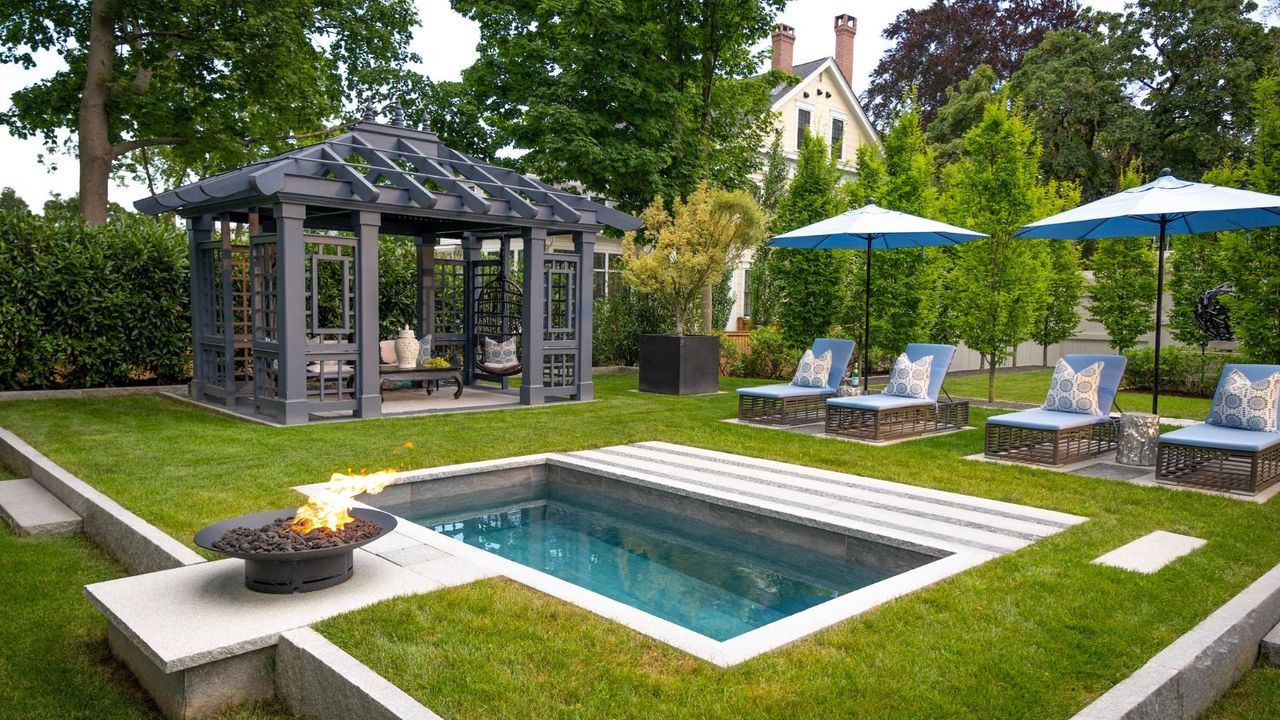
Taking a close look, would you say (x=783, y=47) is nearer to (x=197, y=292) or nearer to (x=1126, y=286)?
(x=1126, y=286)

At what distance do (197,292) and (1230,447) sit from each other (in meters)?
12.5

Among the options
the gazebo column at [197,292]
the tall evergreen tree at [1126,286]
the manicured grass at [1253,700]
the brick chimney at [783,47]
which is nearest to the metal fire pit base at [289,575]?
the manicured grass at [1253,700]

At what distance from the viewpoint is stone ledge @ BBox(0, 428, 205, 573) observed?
15.2ft

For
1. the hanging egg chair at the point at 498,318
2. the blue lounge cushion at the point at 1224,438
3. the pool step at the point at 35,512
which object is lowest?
the pool step at the point at 35,512

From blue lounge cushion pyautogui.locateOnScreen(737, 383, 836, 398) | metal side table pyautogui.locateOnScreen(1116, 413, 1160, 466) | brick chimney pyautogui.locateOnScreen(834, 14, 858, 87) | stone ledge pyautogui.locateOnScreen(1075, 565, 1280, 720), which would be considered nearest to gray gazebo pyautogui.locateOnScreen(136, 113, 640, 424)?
blue lounge cushion pyautogui.locateOnScreen(737, 383, 836, 398)

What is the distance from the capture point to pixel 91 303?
11859 mm

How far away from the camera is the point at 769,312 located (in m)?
19.9

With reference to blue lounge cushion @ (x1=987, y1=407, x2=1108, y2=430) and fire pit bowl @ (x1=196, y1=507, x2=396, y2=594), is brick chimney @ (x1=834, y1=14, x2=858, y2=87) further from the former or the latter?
fire pit bowl @ (x1=196, y1=507, x2=396, y2=594)

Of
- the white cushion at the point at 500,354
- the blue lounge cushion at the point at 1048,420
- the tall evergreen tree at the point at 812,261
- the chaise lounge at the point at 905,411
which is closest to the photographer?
the blue lounge cushion at the point at 1048,420

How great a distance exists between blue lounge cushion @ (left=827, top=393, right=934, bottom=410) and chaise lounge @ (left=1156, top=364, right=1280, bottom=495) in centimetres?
263

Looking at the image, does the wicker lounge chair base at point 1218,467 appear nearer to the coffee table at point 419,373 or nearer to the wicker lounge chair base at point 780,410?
the wicker lounge chair base at point 780,410

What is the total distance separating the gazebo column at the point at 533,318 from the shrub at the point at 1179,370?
34.6ft

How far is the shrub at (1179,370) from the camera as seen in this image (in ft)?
45.9

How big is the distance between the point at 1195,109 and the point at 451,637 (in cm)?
2726
